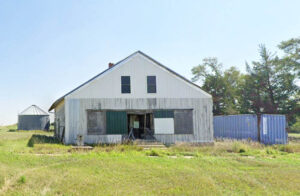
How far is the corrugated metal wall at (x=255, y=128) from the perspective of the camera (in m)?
19.1

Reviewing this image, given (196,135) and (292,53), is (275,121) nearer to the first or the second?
(196,135)

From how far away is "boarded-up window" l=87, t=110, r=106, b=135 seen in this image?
719 inches

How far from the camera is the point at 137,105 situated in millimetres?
18797

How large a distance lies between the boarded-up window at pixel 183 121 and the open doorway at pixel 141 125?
1861 millimetres

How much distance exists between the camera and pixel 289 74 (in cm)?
3344

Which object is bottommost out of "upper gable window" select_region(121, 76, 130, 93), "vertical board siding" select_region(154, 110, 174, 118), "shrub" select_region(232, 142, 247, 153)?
"shrub" select_region(232, 142, 247, 153)

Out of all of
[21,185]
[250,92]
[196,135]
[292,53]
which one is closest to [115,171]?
[21,185]

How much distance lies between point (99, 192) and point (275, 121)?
16.2m

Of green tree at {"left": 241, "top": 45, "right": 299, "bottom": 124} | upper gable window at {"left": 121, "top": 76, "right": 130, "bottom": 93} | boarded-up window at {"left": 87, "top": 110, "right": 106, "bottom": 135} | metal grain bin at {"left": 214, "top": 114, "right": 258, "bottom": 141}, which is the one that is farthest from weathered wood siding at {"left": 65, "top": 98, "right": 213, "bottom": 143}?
green tree at {"left": 241, "top": 45, "right": 299, "bottom": 124}

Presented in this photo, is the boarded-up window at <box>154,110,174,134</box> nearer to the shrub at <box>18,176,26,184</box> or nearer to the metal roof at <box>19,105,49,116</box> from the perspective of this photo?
the shrub at <box>18,176,26,184</box>

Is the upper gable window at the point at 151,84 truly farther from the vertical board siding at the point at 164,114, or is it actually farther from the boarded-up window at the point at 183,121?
the boarded-up window at the point at 183,121

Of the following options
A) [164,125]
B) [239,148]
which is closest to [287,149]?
[239,148]

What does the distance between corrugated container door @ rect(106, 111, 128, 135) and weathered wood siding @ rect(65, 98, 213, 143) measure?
0.34 meters

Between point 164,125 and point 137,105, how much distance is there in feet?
7.78
